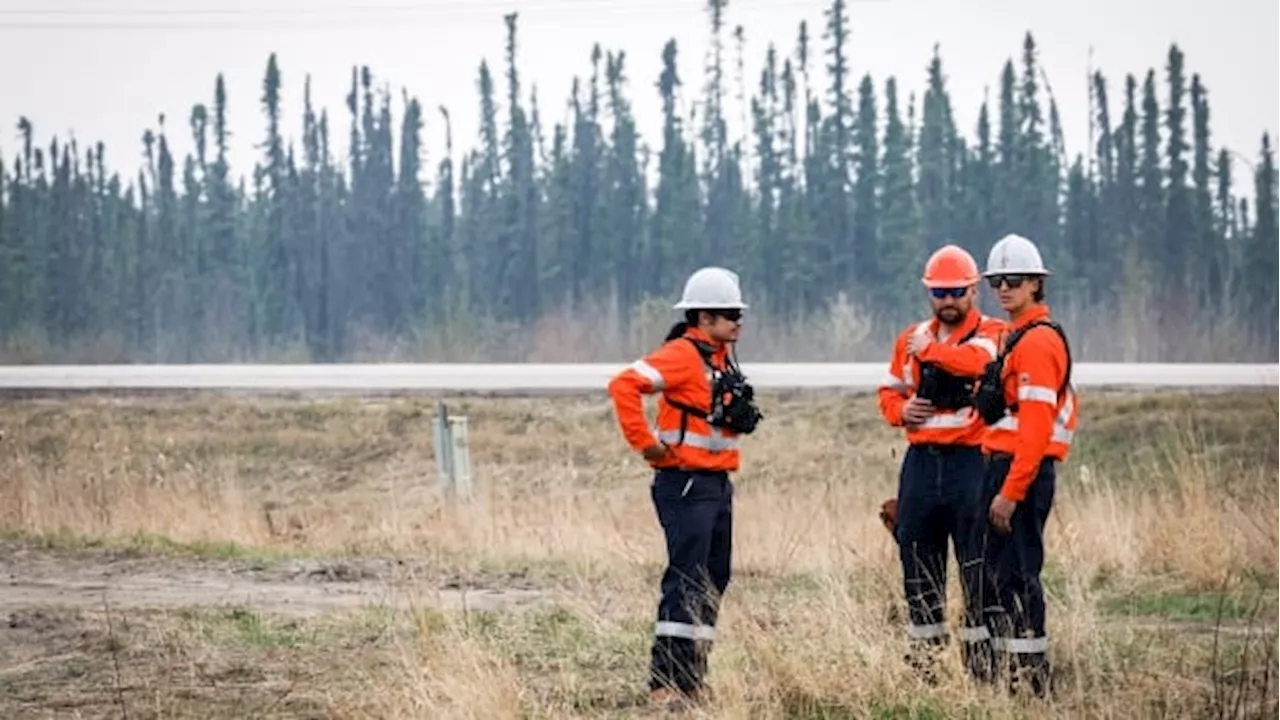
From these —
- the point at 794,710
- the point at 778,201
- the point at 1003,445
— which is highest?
the point at 778,201

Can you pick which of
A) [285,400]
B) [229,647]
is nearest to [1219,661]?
[229,647]

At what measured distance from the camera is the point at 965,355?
10.3m

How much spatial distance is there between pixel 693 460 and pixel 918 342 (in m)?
1.24

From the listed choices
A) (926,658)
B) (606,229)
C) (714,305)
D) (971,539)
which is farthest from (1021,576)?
(606,229)

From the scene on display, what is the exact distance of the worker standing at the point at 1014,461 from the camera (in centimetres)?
984

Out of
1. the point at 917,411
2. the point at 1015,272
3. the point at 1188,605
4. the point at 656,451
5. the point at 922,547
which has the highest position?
the point at 1015,272

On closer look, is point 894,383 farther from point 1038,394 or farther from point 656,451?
point 656,451

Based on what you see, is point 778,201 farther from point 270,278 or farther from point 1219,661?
point 1219,661

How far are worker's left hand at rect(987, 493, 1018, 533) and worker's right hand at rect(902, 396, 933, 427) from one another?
65cm

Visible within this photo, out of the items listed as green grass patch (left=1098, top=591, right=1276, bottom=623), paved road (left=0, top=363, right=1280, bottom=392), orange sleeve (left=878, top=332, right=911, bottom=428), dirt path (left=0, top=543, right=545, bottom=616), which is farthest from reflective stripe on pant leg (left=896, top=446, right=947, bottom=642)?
paved road (left=0, top=363, right=1280, bottom=392)

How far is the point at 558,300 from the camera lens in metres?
63.5

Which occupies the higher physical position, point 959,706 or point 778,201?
point 778,201

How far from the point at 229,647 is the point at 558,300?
51.6 meters

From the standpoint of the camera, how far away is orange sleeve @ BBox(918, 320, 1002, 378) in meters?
10.2
